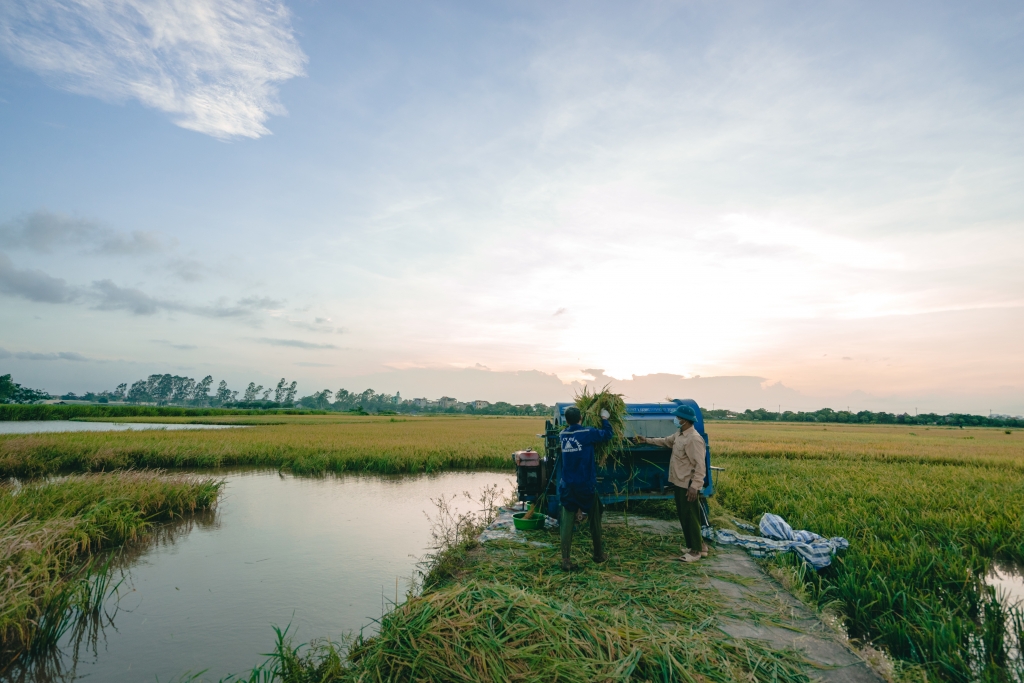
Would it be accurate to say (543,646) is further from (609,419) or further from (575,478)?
(609,419)

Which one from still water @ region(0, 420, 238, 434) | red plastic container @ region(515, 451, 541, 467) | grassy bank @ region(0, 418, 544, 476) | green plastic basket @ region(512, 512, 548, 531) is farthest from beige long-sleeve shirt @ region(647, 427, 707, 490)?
still water @ region(0, 420, 238, 434)

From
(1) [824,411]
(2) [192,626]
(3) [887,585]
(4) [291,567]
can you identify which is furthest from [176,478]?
(1) [824,411]

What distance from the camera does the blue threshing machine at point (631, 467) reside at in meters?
7.09

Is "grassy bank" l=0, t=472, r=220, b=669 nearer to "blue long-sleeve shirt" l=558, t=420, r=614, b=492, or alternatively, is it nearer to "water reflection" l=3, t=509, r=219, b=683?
"water reflection" l=3, t=509, r=219, b=683

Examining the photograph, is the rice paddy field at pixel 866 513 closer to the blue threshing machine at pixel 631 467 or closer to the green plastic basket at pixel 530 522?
the blue threshing machine at pixel 631 467

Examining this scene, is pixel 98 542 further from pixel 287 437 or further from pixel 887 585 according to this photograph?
pixel 287 437

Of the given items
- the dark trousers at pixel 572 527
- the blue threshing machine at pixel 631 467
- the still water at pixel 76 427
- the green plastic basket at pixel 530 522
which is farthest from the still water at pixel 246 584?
the still water at pixel 76 427

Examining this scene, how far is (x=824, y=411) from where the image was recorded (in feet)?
311

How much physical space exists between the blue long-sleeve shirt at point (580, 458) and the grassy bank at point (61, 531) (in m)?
5.14

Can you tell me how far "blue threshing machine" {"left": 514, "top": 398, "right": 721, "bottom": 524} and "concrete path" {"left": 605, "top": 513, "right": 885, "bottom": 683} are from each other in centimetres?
152

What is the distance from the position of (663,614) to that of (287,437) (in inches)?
847

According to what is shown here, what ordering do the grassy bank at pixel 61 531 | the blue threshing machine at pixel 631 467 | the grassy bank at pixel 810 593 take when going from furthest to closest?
1. the blue threshing machine at pixel 631 467
2. the grassy bank at pixel 61 531
3. the grassy bank at pixel 810 593

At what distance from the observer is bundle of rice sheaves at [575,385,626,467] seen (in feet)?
21.5

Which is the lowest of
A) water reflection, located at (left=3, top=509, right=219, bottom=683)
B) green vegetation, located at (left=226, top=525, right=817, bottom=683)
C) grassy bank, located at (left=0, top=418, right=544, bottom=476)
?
water reflection, located at (left=3, top=509, right=219, bottom=683)
